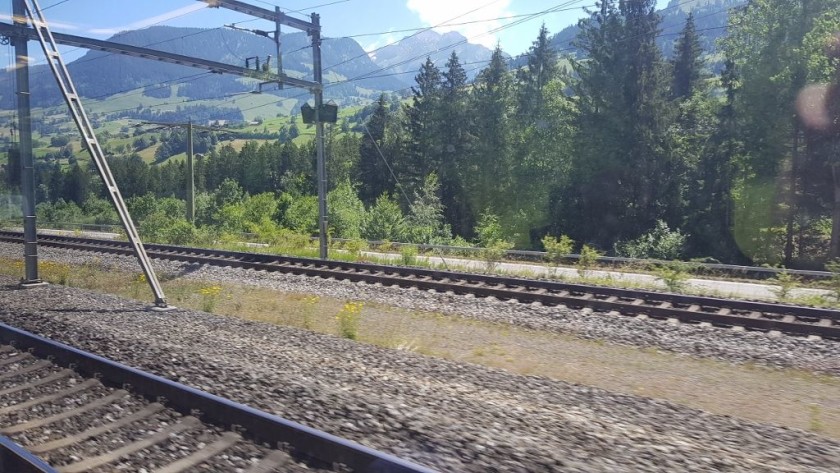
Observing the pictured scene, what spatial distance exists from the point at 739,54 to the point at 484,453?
38.0 m

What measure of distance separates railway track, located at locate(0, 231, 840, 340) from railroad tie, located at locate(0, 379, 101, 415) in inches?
332

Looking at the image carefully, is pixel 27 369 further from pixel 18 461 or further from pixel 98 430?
pixel 18 461

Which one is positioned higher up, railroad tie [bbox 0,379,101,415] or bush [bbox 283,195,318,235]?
bush [bbox 283,195,318,235]

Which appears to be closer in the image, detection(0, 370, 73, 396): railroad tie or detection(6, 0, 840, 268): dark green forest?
detection(0, 370, 73, 396): railroad tie

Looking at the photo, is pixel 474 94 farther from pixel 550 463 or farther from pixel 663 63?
pixel 550 463

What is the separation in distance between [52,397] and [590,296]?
32.7 feet

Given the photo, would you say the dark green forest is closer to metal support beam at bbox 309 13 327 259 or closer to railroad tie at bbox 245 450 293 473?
metal support beam at bbox 309 13 327 259

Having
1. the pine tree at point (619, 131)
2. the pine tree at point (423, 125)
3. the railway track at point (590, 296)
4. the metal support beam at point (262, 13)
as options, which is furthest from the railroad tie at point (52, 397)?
the pine tree at point (423, 125)

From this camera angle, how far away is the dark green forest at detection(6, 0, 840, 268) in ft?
108

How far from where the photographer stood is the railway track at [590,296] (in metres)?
10.8

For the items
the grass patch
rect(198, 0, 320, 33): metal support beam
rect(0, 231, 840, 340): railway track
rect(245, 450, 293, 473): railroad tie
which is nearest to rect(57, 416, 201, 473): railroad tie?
rect(245, 450, 293, 473): railroad tie

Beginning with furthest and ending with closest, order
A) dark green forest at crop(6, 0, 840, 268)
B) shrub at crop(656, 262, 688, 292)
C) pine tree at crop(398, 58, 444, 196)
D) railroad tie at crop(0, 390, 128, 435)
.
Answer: pine tree at crop(398, 58, 444, 196) → dark green forest at crop(6, 0, 840, 268) → shrub at crop(656, 262, 688, 292) → railroad tie at crop(0, 390, 128, 435)

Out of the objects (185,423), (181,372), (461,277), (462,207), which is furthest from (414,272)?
(462,207)

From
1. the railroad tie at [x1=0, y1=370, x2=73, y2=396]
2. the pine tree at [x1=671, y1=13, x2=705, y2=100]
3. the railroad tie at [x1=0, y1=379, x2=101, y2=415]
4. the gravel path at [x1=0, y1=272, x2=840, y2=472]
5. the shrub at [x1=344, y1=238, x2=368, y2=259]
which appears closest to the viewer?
the gravel path at [x1=0, y1=272, x2=840, y2=472]
